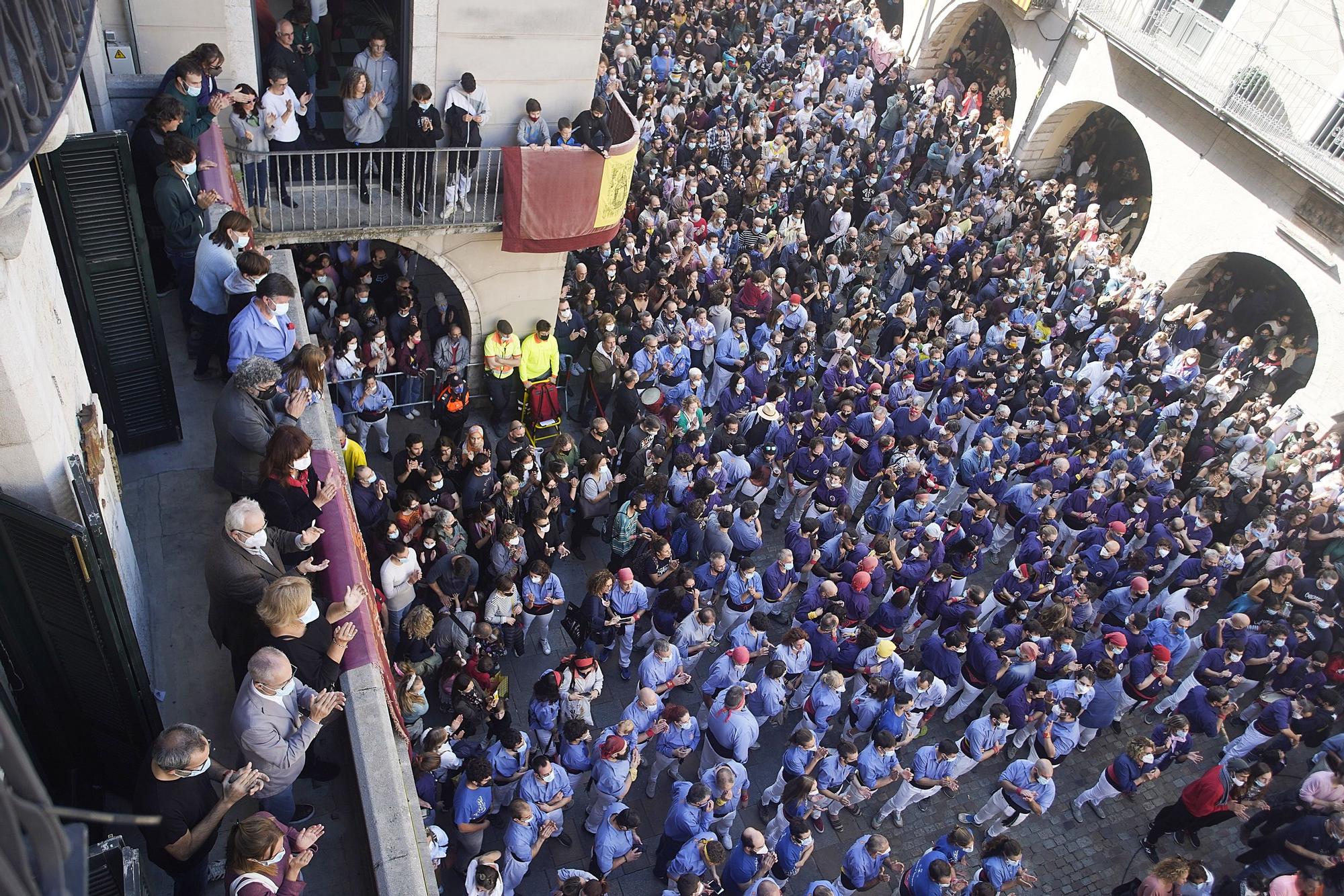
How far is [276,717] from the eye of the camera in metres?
5.45

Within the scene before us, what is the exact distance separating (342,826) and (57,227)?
4391 millimetres

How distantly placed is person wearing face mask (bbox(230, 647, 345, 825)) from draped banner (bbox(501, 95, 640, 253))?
7.92m

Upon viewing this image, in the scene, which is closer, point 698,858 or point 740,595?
point 698,858

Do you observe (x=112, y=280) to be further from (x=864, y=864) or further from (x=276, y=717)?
(x=864, y=864)

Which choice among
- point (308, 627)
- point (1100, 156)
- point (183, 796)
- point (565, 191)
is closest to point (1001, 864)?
point (308, 627)

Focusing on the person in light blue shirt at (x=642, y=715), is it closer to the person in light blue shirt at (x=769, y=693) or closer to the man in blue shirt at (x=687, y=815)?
the man in blue shirt at (x=687, y=815)

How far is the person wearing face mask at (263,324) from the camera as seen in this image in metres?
7.41

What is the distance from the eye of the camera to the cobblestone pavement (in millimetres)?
9578

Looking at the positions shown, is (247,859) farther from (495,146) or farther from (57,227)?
(495,146)

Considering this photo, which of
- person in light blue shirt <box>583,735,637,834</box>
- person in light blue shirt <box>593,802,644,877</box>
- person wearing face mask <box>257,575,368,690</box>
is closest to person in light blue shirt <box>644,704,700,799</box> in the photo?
person in light blue shirt <box>583,735,637,834</box>

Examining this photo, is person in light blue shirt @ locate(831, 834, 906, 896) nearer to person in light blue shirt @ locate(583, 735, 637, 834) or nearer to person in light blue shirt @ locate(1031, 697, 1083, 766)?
person in light blue shirt @ locate(583, 735, 637, 834)

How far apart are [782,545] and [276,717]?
893 centimetres

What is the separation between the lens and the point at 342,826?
628 centimetres

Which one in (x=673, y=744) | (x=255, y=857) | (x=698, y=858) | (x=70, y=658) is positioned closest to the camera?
(x=255, y=857)
